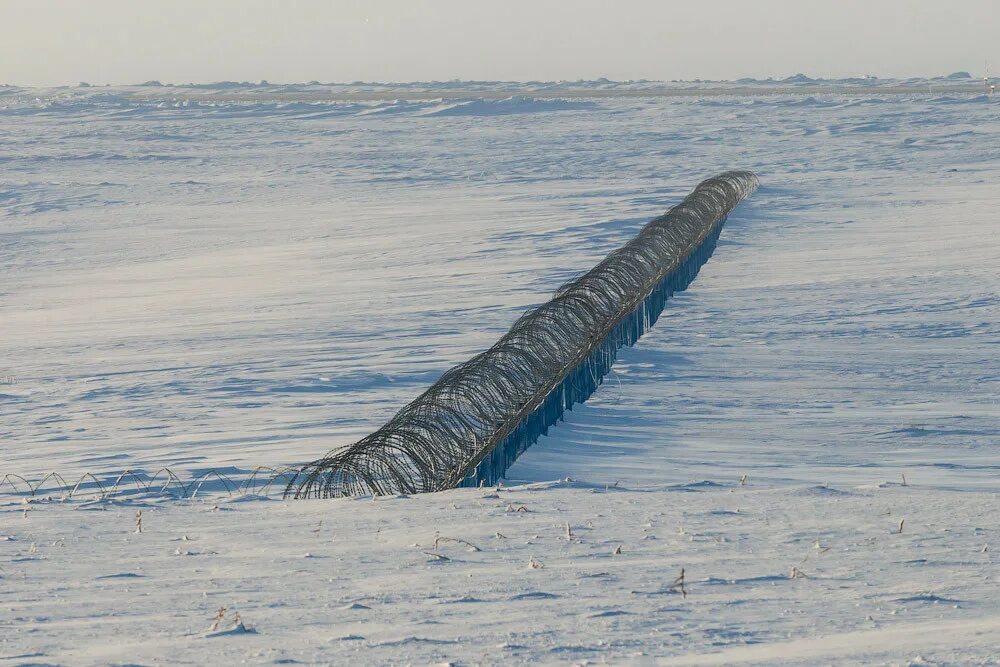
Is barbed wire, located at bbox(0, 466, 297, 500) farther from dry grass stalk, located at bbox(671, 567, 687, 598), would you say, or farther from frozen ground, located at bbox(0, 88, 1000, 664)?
dry grass stalk, located at bbox(671, 567, 687, 598)

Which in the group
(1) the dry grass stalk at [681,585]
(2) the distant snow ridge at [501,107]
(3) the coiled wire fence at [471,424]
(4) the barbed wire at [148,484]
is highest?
(2) the distant snow ridge at [501,107]

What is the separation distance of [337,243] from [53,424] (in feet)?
40.4

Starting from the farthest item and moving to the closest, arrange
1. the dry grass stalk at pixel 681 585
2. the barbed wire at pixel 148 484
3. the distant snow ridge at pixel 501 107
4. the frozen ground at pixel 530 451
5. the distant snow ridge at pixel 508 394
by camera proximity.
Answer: the distant snow ridge at pixel 501 107 < the barbed wire at pixel 148 484 < the distant snow ridge at pixel 508 394 < the dry grass stalk at pixel 681 585 < the frozen ground at pixel 530 451

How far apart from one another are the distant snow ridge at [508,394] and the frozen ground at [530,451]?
0.29m

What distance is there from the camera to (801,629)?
395 centimetres

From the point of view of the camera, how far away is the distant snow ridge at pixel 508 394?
6.61 m

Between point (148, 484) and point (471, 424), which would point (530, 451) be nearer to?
point (471, 424)

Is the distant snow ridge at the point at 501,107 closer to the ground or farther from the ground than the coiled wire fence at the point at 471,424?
farther from the ground

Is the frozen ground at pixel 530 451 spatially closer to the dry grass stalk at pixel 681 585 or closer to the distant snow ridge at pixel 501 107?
the dry grass stalk at pixel 681 585

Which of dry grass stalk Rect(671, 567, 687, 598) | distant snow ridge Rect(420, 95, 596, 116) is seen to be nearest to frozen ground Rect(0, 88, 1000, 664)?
dry grass stalk Rect(671, 567, 687, 598)

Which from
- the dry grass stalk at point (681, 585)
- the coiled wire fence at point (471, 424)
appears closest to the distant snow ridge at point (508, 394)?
the coiled wire fence at point (471, 424)

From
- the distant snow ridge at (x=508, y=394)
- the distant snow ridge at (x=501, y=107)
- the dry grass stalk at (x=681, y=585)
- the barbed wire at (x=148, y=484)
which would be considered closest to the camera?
the dry grass stalk at (x=681, y=585)

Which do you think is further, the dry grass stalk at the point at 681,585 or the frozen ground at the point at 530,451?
the dry grass stalk at the point at 681,585

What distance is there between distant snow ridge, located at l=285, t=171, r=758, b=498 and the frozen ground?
291 millimetres
